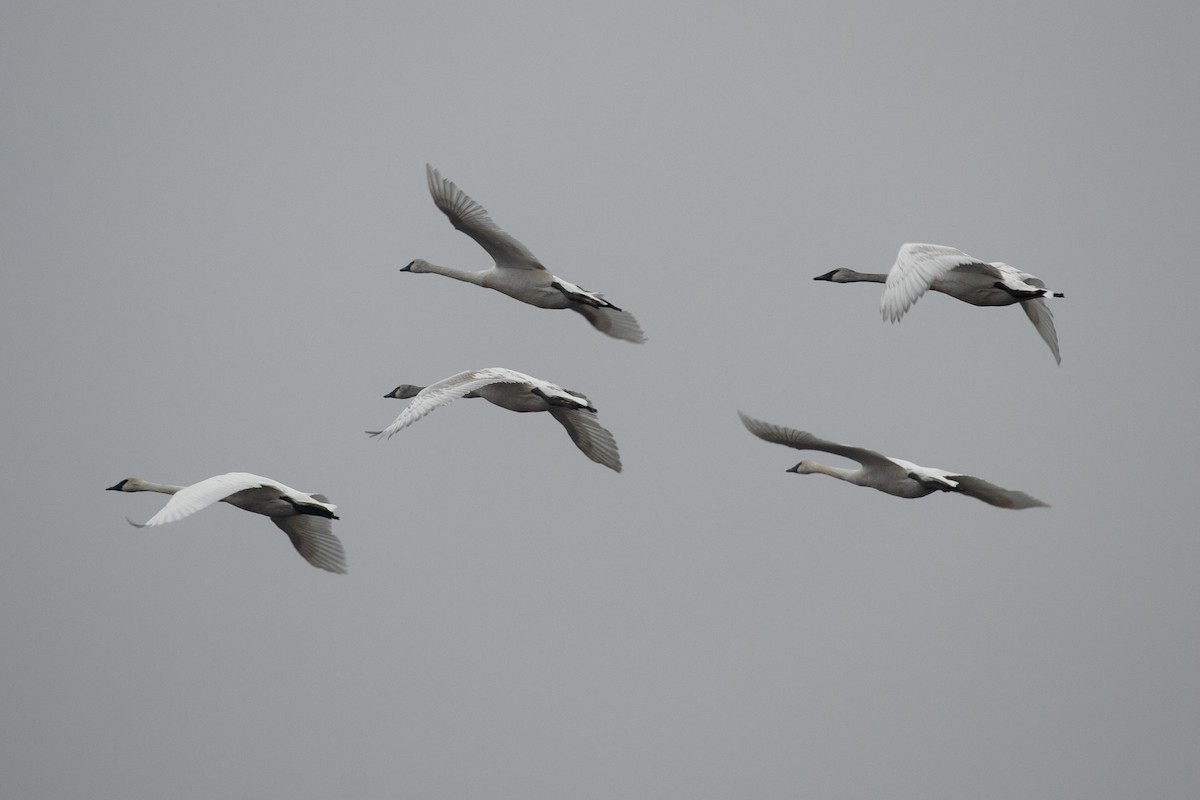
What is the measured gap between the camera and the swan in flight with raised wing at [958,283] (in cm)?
2447

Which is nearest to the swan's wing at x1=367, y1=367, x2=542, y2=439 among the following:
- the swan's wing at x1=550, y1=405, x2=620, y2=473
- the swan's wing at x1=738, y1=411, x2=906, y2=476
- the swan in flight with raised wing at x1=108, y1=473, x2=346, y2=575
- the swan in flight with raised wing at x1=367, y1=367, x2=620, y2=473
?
the swan in flight with raised wing at x1=367, y1=367, x2=620, y2=473

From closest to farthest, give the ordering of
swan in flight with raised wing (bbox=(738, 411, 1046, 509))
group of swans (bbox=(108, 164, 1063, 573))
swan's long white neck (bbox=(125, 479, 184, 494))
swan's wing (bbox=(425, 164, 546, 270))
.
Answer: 1. group of swans (bbox=(108, 164, 1063, 573))
2. swan in flight with raised wing (bbox=(738, 411, 1046, 509))
3. swan's wing (bbox=(425, 164, 546, 270))
4. swan's long white neck (bbox=(125, 479, 184, 494))

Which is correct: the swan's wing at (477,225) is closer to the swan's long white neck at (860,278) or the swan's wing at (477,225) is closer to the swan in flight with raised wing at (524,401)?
the swan in flight with raised wing at (524,401)

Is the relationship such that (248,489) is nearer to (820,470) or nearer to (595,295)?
(595,295)

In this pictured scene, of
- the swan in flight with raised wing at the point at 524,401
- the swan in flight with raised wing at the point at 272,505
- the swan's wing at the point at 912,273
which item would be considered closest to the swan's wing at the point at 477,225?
the swan in flight with raised wing at the point at 524,401

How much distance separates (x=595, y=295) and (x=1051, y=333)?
7.24 meters

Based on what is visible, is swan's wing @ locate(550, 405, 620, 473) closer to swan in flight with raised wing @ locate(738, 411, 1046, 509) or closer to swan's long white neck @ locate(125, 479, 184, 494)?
swan in flight with raised wing @ locate(738, 411, 1046, 509)

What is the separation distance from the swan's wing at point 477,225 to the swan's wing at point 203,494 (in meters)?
4.93

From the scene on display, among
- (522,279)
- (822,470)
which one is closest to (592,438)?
(522,279)

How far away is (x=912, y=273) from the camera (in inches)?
977

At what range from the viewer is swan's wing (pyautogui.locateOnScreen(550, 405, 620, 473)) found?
29094 mm

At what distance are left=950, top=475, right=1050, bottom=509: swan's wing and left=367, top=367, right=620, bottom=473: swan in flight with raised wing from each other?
5.44m

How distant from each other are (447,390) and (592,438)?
4068mm

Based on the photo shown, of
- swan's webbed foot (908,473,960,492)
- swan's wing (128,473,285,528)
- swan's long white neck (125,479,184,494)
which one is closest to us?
swan's wing (128,473,285,528)
